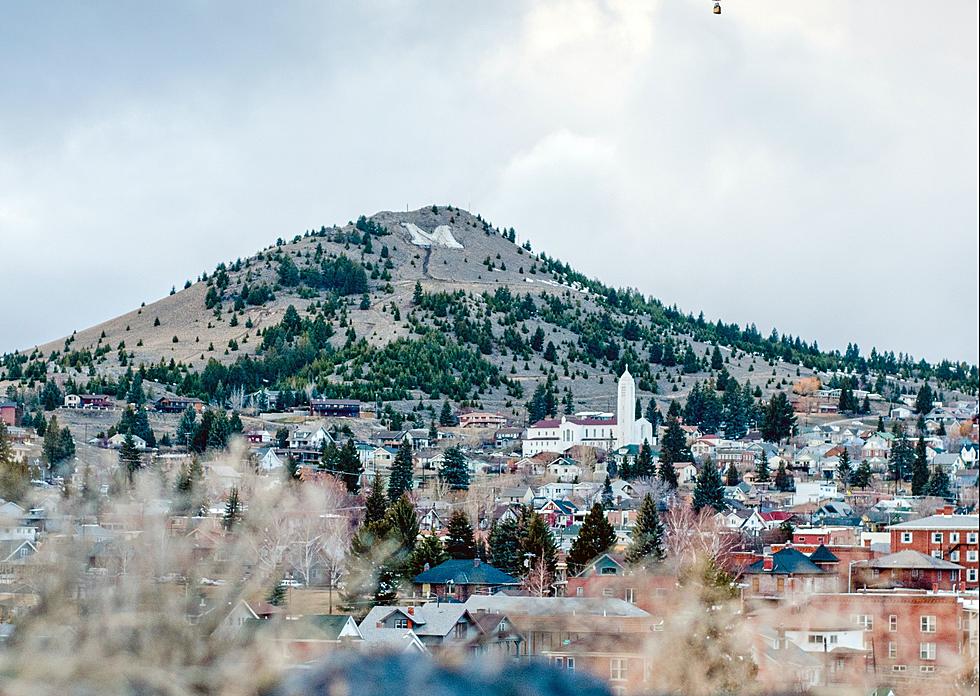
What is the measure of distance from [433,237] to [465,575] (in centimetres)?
7082

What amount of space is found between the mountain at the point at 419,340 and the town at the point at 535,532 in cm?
275

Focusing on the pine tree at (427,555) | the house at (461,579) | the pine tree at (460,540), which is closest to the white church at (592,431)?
the pine tree at (460,540)

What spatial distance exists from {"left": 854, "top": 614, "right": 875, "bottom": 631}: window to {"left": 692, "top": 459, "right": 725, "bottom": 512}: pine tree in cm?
2296

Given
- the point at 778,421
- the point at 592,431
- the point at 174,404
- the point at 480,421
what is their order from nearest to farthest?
the point at 174,404 → the point at 778,421 → the point at 592,431 → the point at 480,421

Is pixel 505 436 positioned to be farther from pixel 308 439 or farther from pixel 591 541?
pixel 591 541

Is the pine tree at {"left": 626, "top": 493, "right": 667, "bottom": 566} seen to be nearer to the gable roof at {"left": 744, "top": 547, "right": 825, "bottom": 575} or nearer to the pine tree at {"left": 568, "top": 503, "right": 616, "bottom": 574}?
the pine tree at {"left": 568, "top": 503, "right": 616, "bottom": 574}

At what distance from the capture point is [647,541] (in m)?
18.8

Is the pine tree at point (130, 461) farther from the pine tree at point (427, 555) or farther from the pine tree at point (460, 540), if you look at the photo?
the pine tree at point (460, 540)

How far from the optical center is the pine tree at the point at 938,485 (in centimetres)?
3547

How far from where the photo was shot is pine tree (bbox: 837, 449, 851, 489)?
1695 inches

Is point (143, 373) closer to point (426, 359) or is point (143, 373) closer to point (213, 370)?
point (213, 370)

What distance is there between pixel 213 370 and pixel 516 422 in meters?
12.6

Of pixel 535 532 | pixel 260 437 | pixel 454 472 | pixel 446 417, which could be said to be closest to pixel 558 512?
pixel 454 472

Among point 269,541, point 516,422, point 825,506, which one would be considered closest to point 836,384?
point 516,422
